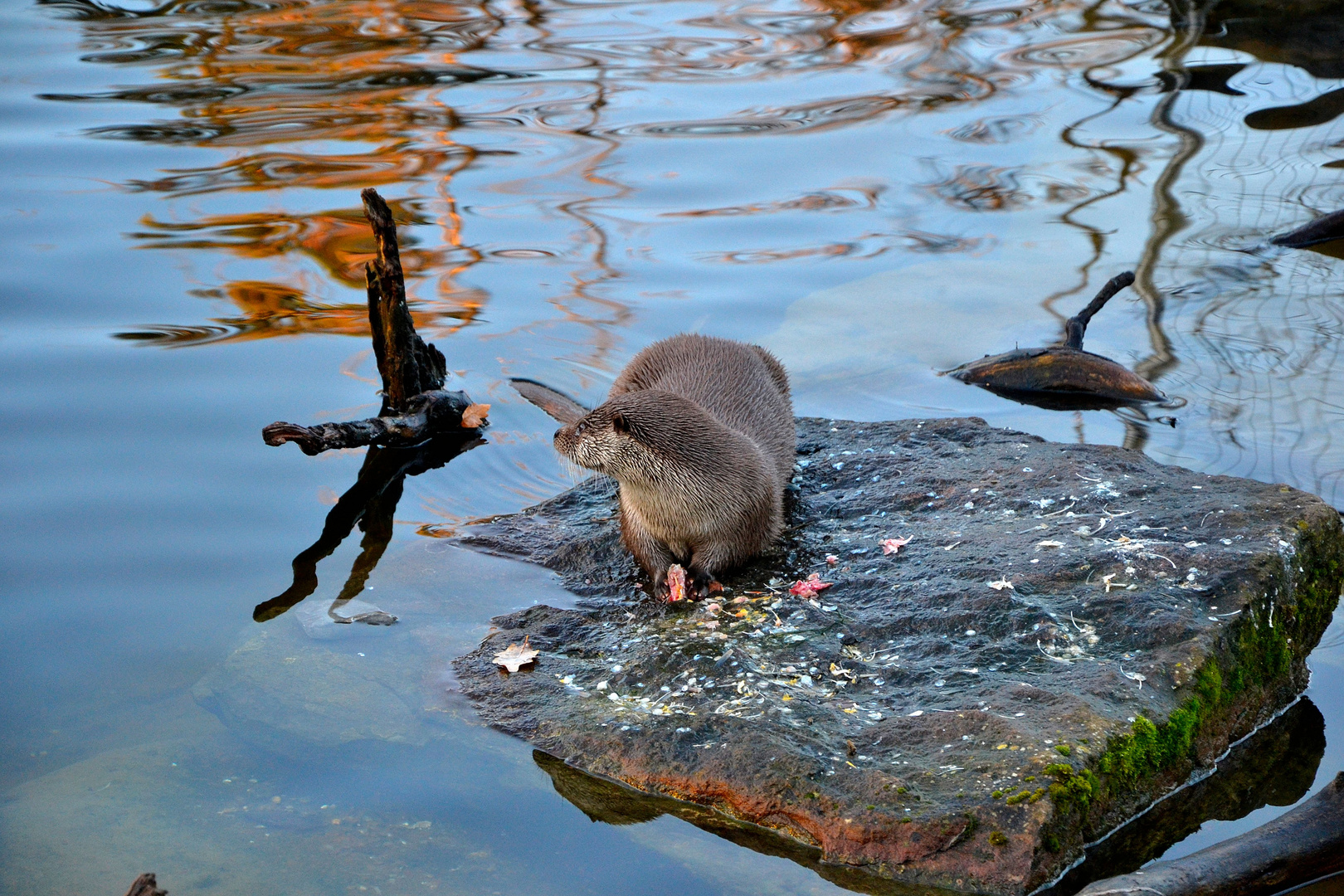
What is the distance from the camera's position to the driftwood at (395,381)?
639cm

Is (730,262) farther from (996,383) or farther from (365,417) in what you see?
(365,417)

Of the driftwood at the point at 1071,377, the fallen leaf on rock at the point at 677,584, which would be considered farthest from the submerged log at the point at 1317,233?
the fallen leaf on rock at the point at 677,584

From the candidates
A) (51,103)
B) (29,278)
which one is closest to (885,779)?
(29,278)

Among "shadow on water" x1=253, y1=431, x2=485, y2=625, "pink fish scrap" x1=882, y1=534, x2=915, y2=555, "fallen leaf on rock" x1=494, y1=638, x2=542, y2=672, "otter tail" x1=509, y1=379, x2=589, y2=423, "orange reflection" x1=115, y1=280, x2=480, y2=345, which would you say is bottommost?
"shadow on water" x1=253, y1=431, x2=485, y2=625

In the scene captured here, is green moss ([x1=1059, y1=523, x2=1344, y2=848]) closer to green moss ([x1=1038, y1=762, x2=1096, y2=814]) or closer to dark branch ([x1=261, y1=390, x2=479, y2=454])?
green moss ([x1=1038, y1=762, x2=1096, y2=814])

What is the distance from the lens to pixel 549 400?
24.5ft

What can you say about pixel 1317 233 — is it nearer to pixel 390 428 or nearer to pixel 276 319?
pixel 390 428

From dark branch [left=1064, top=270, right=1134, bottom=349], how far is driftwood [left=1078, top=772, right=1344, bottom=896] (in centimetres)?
405

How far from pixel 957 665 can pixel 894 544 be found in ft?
2.88

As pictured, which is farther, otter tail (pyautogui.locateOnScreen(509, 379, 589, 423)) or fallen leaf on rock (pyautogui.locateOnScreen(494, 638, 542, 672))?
otter tail (pyautogui.locateOnScreen(509, 379, 589, 423))

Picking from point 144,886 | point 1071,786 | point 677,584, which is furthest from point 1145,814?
point 144,886

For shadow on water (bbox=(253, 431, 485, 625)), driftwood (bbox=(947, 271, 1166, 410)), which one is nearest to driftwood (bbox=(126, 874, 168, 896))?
Result: shadow on water (bbox=(253, 431, 485, 625))

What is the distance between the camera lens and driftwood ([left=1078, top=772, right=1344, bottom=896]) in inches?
132

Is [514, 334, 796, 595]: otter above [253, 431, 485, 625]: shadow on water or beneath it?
above
